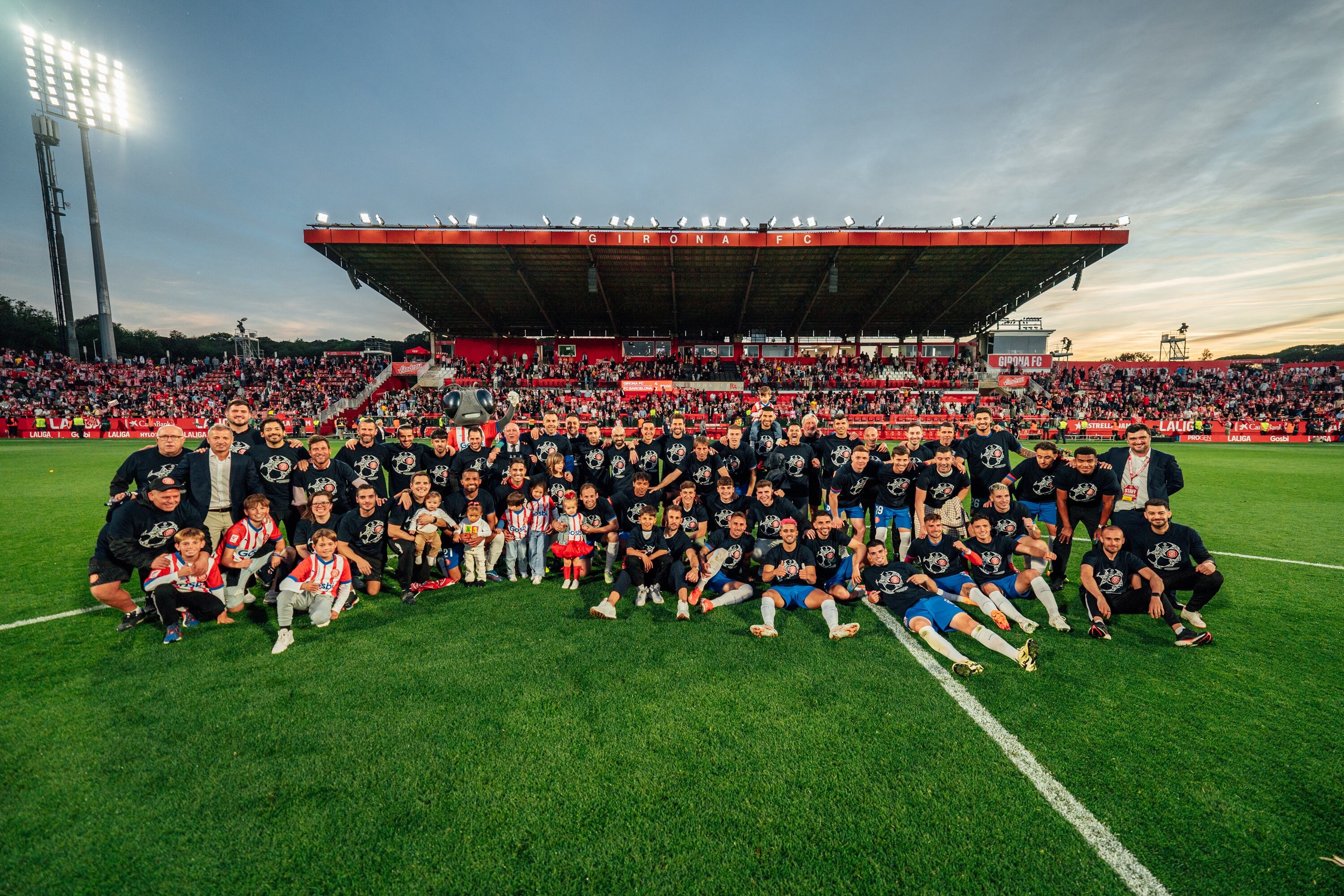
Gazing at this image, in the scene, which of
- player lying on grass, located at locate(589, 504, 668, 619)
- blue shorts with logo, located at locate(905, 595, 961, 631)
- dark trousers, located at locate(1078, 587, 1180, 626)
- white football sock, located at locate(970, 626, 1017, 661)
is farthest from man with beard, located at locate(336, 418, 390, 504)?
dark trousers, located at locate(1078, 587, 1180, 626)

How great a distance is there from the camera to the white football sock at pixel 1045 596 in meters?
5.27

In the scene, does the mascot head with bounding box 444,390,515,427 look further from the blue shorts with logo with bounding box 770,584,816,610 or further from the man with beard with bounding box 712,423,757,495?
the blue shorts with logo with bounding box 770,584,816,610

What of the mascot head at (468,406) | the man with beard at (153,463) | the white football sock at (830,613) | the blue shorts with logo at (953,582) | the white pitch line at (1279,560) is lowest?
the white pitch line at (1279,560)

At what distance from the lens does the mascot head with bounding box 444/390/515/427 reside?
10.6 m

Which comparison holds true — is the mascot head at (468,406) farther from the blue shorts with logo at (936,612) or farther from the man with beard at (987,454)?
the man with beard at (987,454)

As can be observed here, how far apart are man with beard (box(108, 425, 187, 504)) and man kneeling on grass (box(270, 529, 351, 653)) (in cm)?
189

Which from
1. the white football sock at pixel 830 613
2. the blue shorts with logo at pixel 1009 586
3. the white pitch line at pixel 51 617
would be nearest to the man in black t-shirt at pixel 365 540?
the white pitch line at pixel 51 617

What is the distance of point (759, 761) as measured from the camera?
131 inches

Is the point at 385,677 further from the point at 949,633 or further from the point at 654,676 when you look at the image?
the point at 949,633

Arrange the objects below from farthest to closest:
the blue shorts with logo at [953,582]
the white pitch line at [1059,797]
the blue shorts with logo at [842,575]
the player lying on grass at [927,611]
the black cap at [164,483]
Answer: the blue shorts with logo at [842,575] → the blue shorts with logo at [953,582] → the black cap at [164,483] → the player lying on grass at [927,611] → the white pitch line at [1059,797]

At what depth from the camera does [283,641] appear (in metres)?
4.89

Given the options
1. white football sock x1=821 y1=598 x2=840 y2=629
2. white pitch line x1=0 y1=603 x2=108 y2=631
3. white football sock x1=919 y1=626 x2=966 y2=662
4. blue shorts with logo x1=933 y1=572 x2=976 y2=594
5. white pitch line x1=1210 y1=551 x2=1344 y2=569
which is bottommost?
white pitch line x1=1210 y1=551 x2=1344 y2=569

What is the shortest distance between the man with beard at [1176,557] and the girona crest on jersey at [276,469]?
10.3m

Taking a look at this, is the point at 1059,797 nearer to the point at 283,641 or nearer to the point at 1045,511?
the point at 1045,511
